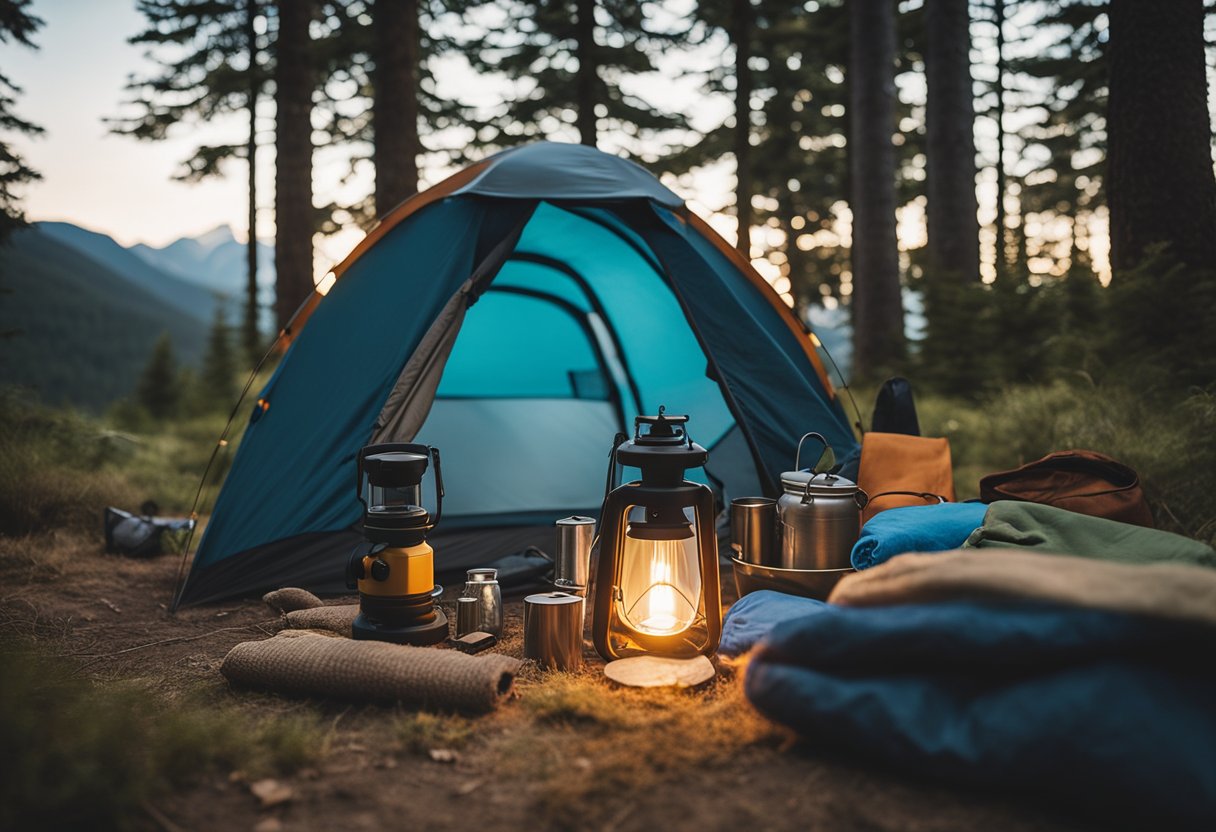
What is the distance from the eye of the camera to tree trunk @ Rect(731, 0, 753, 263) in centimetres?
1032

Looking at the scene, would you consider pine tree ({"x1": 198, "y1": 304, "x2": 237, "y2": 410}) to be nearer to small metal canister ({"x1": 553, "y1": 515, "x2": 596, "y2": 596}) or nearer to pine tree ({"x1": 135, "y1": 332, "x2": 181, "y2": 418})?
pine tree ({"x1": 135, "y1": 332, "x2": 181, "y2": 418})

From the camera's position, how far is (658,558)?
237 cm

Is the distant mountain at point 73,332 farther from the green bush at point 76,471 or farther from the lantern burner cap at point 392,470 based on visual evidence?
the lantern burner cap at point 392,470

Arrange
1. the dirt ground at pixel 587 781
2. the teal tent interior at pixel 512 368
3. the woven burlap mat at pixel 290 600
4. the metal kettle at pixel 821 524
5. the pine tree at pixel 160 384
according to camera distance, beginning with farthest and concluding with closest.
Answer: the pine tree at pixel 160 384, the teal tent interior at pixel 512 368, the woven burlap mat at pixel 290 600, the metal kettle at pixel 821 524, the dirt ground at pixel 587 781

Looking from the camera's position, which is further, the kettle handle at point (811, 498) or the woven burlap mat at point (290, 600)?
the woven burlap mat at point (290, 600)

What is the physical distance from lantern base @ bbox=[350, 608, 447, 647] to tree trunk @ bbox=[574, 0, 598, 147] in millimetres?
9531

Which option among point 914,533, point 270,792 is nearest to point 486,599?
point 270,792

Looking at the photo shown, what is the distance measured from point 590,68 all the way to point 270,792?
432 inches

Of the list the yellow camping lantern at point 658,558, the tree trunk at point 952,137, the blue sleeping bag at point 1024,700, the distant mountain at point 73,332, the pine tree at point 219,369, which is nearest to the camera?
the blue sleeping bag at point 1024,700

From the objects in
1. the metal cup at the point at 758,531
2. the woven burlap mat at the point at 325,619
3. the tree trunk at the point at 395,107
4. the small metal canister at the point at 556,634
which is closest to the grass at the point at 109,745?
the woven burlap mat at the point at 325,619

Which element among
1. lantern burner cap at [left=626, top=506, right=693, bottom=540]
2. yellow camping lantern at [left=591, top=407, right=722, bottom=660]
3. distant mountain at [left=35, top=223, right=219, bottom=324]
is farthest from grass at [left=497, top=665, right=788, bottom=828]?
distant mountain at [left=35, top=223, right=219, bottom=324]

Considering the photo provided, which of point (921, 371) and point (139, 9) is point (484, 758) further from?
point (139, 9)

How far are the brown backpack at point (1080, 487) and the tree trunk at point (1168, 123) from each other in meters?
2.13

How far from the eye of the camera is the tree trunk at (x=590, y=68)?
1080 cm
